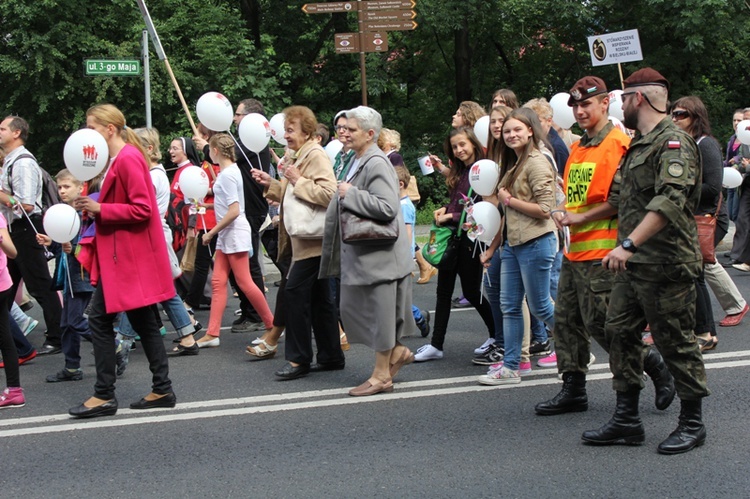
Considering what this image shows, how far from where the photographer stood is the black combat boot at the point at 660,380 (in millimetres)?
5367

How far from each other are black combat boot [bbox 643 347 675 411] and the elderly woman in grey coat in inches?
62.6

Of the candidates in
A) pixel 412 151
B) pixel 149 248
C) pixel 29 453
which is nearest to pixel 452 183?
pixel 149 248

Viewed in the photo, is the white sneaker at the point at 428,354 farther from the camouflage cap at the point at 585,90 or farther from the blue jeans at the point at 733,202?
the blue jeans at the point at 733,202

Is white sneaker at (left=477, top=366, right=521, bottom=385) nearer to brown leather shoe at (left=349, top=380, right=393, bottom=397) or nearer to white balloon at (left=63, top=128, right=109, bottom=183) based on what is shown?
brown leather shoe at (left=349, top=380, right=393, bottom=397)

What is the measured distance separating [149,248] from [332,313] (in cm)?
167

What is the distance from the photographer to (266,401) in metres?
6.07

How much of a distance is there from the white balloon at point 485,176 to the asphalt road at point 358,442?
134 centimetres

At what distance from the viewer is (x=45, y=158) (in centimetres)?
2142

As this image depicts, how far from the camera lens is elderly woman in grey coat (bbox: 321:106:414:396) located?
5.90 meters

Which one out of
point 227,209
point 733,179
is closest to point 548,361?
point 227,209

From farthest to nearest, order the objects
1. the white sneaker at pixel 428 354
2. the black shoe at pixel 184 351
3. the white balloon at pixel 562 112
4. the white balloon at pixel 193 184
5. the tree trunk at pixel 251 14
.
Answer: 1. the tree trunk at pixel 251 14
2. the white balloon at pixel 193 184
3. the white balloon at pixel 562 112
4. the black shoe at pixel 184 351
5. the white sneaker at pixel 428 354

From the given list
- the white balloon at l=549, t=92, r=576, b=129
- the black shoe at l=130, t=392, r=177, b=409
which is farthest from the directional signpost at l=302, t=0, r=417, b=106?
the black shoe at l=130, t=392, r=177, b=409

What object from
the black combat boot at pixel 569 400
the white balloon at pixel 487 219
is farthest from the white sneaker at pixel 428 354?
the black combat boot at pixel 569 400

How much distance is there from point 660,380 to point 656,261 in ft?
3.61
